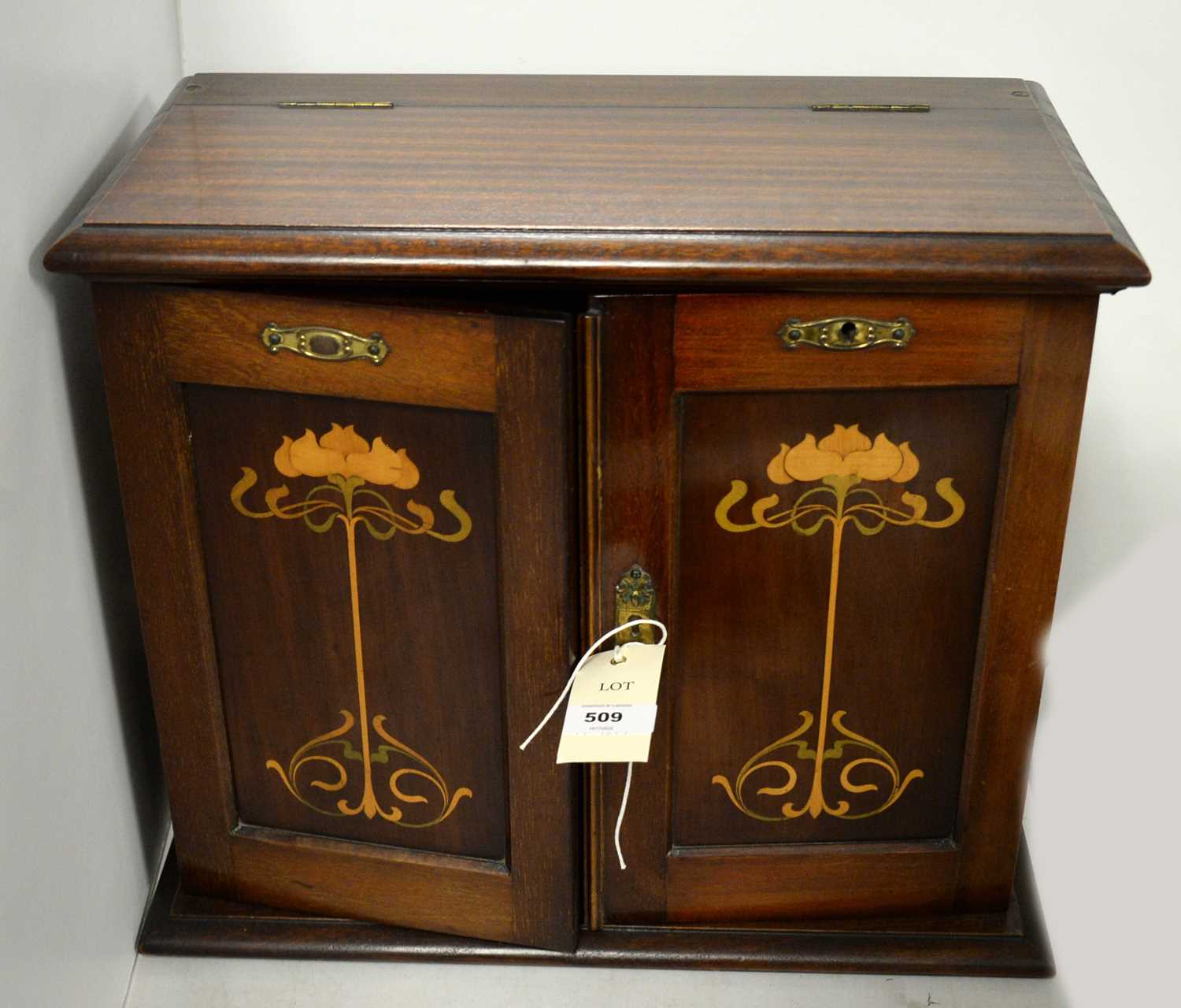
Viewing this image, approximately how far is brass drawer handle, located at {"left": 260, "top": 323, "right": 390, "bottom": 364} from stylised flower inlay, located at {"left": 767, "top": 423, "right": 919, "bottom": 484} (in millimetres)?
297

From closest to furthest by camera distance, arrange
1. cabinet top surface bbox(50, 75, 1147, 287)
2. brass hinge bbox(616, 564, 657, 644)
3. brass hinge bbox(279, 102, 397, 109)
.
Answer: cabinet top surface bbox(50, 75, 1147, 287) → brass hinge bbox(616, 564, 657, 644) → brass hinge bbox(279, 102, 397, 109)

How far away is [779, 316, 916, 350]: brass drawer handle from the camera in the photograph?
44.1 inches

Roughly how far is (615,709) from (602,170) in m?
0.41

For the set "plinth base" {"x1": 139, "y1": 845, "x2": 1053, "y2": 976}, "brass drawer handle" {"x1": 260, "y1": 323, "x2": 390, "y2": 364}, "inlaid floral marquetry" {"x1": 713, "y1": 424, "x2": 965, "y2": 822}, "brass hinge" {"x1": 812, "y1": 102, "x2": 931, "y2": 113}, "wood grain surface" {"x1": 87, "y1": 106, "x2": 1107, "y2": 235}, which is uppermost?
"wood grain surface" {"x1": 87, "y1": 106, "x2": 1107, "y2": 235}

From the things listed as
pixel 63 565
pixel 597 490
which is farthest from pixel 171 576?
pixel 597 490

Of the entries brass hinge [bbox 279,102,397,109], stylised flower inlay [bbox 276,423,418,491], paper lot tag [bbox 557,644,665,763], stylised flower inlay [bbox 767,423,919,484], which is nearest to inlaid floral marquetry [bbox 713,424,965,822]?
stylised flower inlay [bbox 767,423,919,484]

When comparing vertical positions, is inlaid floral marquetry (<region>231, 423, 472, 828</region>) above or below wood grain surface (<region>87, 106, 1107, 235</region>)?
below

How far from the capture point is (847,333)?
113 centimetres

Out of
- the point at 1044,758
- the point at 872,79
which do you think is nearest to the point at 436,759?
the point at 1044,758

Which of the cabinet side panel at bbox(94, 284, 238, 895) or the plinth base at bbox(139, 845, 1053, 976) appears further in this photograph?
the plinth base at bbox(139, 845, 1053, 976)

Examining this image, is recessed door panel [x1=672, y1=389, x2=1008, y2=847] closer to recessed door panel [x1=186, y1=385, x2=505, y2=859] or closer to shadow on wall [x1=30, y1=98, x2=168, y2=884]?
recessed door panel [x1=186, y1=385, x2=505, y2=859]

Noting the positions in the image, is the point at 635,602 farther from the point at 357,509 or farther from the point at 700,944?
the point at 700,944

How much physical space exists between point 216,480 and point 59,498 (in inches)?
4.7

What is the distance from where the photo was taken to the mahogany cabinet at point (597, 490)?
1119 mm
